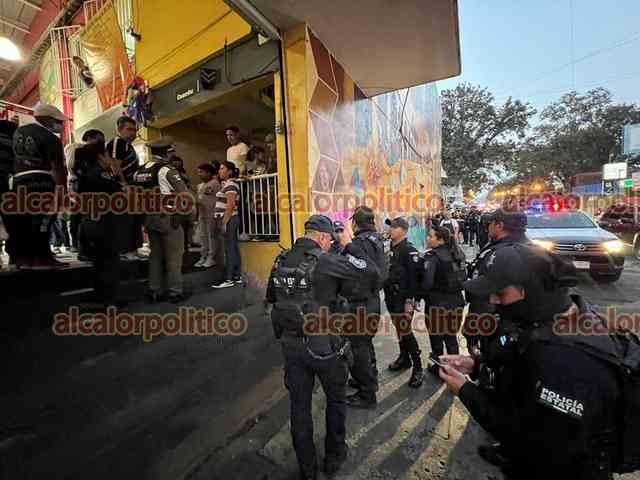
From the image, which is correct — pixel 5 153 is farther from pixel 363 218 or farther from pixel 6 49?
pixel 6 49

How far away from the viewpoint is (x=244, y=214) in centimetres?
501

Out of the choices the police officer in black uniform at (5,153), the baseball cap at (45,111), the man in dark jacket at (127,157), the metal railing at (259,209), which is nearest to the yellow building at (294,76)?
the metal railing at (259,209)

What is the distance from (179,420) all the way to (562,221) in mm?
9629

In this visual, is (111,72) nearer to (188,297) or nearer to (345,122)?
(345,122)

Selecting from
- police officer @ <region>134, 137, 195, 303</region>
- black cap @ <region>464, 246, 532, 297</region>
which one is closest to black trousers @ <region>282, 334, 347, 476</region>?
black cap @ <region>464, 246, 532, 297</region>

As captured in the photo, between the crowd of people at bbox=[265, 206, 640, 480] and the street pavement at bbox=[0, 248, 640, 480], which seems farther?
the street pavement at bbox=[0, 248, 640, 480]

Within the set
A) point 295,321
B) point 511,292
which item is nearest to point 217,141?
point 295,321

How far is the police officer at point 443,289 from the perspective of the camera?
3.17 meters

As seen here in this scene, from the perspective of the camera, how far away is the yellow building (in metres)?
3.99

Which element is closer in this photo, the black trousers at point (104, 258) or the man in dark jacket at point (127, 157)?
the black trousers at point (104, 258)

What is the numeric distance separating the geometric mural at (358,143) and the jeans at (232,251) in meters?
1.23

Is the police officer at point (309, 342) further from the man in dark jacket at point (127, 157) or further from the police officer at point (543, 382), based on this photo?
the man in dark jacket at point (127, 157)

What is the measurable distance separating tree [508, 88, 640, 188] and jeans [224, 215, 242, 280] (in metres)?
36.8

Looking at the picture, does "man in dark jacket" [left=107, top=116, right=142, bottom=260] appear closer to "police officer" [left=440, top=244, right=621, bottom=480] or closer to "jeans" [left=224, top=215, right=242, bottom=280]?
"jeans" [left=224, top=215, right=242, bottom=280]
